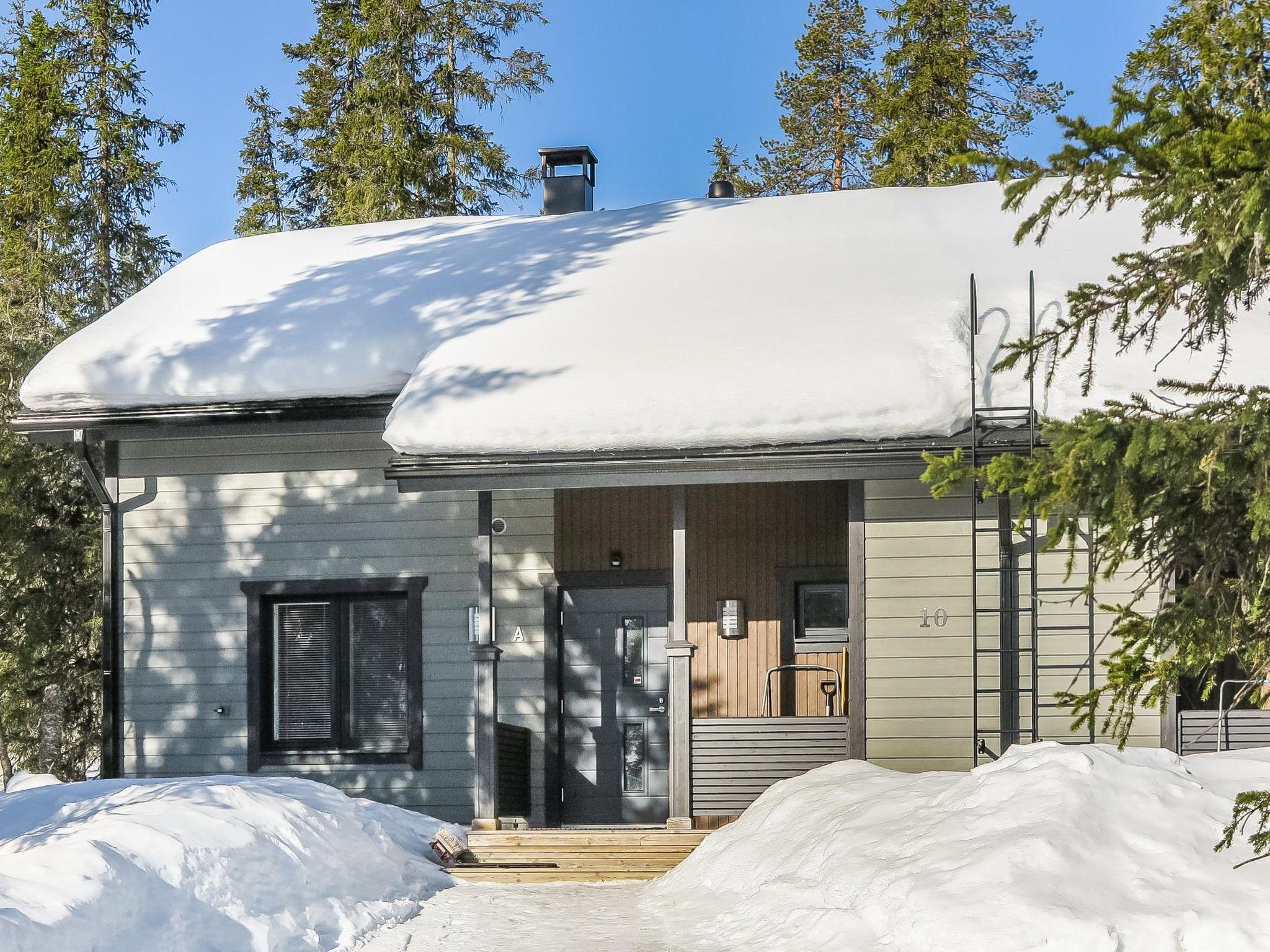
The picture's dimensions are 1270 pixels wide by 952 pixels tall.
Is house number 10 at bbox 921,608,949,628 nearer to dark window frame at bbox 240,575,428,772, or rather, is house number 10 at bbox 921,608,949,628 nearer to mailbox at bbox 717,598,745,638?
mailbox at bbox 717,598,745,638

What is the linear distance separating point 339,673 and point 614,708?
2.31 metres

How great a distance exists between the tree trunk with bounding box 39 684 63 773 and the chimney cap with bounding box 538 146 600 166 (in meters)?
10.5

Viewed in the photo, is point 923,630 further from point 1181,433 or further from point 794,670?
point 1181,433

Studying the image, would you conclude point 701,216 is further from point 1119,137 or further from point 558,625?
point 1119,137

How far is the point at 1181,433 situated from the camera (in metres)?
4.08

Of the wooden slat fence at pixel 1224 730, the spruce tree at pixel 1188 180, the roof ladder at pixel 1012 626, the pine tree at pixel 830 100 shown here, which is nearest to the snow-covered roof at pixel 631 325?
the roof ladder at pixel 1012 626

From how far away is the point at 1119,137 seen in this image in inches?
155

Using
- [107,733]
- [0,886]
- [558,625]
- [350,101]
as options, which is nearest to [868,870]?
[0,886]

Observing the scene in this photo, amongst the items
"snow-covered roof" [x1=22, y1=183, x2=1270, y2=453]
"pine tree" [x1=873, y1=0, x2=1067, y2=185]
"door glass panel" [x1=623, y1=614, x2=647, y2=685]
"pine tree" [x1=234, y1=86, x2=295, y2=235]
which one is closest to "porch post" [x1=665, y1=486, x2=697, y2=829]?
"snow-covered roof" [x1=22, y1=183, x2=1270, y2=453]

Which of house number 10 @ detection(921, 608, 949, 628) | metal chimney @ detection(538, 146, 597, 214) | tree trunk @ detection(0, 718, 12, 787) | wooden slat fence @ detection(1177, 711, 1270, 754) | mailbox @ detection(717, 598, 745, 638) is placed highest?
metal chimney @ detection(538, 146, 597, 214)

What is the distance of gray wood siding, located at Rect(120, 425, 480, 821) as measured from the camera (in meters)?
11.7

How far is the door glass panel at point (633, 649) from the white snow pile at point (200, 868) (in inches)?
115

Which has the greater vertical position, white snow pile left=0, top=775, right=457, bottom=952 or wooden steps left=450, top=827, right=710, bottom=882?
white snow pile left=0, top=775, right=457, bottom=952

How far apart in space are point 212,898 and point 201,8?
125 ft
